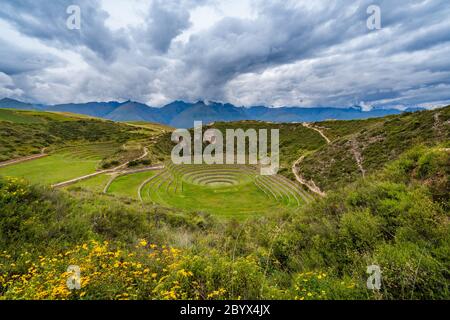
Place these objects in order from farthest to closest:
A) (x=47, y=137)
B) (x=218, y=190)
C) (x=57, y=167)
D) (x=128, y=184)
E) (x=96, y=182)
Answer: (x=47, y=137) < (x=57, y=167) < (x=218, y=190) < (x=128, y=184) < (x=96, y=182)

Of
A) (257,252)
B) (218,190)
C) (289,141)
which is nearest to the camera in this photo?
(257,252)

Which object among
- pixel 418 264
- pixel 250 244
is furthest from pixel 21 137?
pixel 418 264

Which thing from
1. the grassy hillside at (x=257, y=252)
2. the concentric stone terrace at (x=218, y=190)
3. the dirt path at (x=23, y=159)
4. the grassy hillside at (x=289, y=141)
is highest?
the grassy hillside at (x=289, y=141)

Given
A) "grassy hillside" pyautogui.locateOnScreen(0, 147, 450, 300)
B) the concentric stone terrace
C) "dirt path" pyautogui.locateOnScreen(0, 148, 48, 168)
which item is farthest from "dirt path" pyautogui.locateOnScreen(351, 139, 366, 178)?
"dirt path" pyautogui.locateOnScreen(0, 148, 48, 168)

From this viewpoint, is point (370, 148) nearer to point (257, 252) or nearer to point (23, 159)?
point (257, 252)

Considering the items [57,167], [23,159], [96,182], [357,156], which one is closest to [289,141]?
[357,156]

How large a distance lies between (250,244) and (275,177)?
3437cm

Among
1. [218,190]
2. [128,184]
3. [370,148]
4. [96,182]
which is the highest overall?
[370,148]

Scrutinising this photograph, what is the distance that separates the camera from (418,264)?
3256 mm

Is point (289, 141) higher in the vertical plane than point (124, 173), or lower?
higher

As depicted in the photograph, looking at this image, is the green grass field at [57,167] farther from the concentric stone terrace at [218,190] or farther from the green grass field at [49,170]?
the concentric stone terrace at [218,190]

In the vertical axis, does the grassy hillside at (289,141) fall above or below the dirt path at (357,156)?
above

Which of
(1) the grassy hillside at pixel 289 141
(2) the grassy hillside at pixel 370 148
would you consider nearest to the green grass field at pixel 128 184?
(1) the grassy hillside at pixel 289 141
